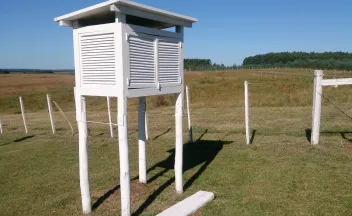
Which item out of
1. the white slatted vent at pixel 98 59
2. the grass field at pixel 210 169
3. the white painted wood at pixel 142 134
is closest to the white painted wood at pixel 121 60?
the white slatted vent at pixel 98 59

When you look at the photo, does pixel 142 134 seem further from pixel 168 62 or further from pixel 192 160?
pixel 192 160

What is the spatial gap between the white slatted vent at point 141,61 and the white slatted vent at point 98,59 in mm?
351

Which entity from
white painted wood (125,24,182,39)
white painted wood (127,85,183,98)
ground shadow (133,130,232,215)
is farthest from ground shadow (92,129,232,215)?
white painted wood (125,24,182,39)

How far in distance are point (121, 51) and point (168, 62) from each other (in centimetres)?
154

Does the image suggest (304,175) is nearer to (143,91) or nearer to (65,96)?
(143,91)

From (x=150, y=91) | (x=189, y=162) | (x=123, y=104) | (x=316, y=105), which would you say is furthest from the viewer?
(x=316, y=105)

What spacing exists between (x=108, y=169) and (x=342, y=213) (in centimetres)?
615

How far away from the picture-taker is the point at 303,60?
376ft

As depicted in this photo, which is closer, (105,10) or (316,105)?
(105,10)

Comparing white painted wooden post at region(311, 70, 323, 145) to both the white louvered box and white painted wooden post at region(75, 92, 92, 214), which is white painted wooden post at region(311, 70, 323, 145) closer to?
Answer: the white louvered box

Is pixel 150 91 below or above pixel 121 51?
below

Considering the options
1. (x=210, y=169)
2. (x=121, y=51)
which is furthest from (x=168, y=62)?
(x=210, y=169)

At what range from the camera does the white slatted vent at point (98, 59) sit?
227 inches

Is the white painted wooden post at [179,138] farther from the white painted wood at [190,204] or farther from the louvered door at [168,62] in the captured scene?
the white painted wood at [190,204]
